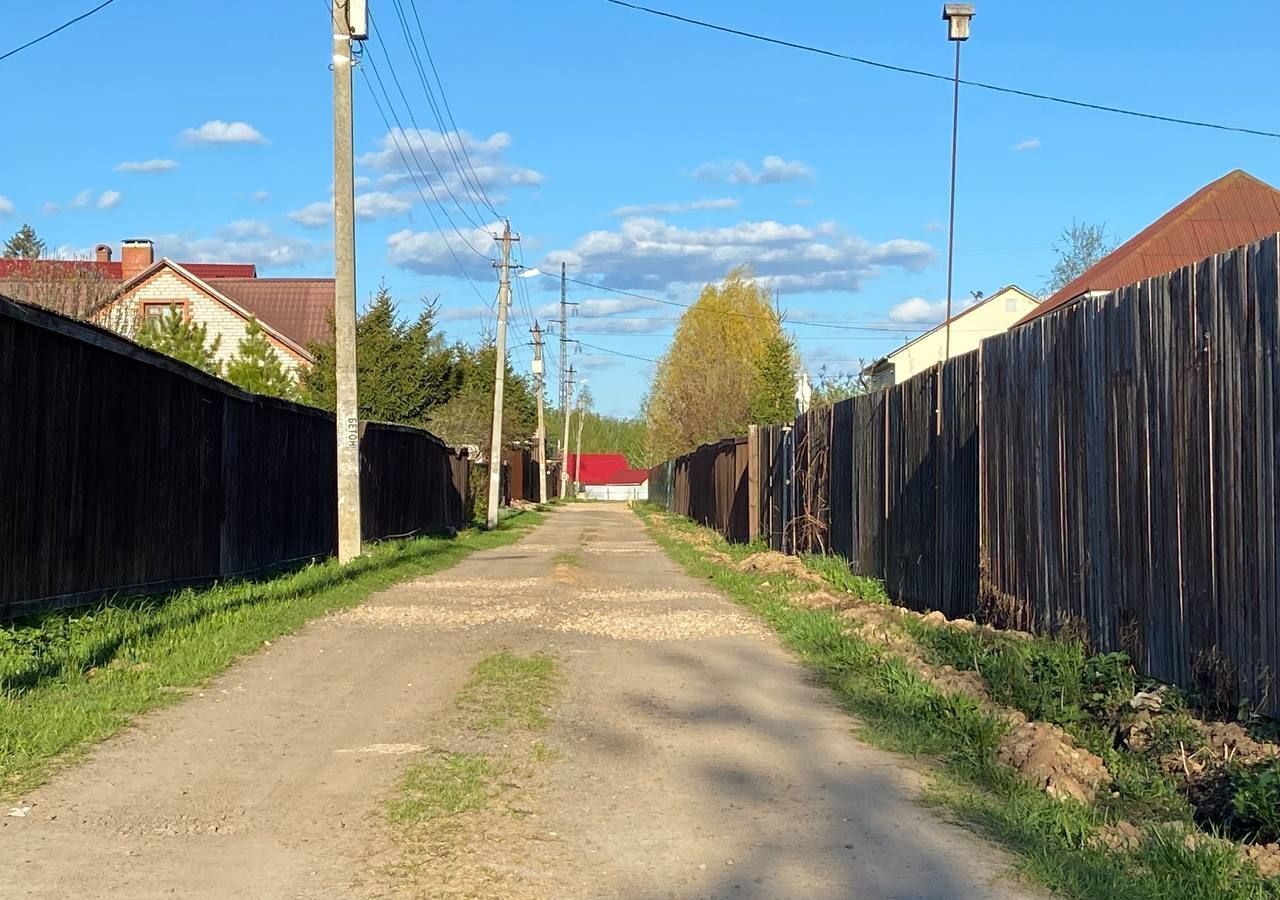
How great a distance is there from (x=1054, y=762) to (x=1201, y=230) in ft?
77.6

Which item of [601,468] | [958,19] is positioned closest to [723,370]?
[958,19]

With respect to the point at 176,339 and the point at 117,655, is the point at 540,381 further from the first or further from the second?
the point at 117,655

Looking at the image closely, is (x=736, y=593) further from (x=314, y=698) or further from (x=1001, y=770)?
(x=1001, y=770)

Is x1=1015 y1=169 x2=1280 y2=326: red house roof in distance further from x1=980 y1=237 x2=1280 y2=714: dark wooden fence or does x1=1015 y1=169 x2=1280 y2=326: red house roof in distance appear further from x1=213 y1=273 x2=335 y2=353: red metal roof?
x1=213 y1=273 x2=335 y2=353: red metal roof

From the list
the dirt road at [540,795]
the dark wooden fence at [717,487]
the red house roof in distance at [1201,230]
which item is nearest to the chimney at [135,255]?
the dark wooden fence at [717,487]

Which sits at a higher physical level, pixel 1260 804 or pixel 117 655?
pixel 117 655

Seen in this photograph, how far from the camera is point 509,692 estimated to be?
27.3 feet

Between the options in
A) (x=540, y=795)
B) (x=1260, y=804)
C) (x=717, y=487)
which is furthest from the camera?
(x=717, y=487)

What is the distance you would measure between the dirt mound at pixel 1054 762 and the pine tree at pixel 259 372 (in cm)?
2957

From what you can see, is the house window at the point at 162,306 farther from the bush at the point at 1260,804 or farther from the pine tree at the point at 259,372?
the bush at the point at 1260,804

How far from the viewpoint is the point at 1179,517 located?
720 cm

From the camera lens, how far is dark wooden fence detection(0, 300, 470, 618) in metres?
9.34

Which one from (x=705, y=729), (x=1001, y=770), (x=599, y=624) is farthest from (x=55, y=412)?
(x=1001, y=770)

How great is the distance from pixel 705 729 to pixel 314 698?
2.49 meters
